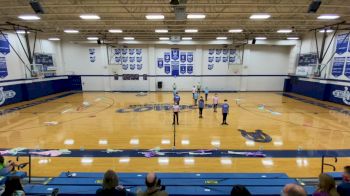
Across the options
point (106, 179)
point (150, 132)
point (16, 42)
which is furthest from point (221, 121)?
point (16, 42)

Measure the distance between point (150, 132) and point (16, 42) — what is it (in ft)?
49.3

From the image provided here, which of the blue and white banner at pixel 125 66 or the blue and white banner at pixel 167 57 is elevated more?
the blue and white banner at pixel 167 57

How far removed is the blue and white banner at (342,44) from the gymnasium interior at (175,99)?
8 centimetres

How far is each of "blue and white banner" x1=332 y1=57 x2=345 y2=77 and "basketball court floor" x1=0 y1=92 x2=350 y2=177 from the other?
3.72 meters

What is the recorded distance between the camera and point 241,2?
33.3 ft

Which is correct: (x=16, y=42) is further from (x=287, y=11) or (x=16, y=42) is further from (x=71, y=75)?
(x=287, y=11)

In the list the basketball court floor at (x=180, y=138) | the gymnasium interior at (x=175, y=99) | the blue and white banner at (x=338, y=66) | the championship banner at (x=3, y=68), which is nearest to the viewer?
the gymnasium interior at (x=175, y=99)

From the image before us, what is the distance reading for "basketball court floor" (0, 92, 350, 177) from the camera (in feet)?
21.3

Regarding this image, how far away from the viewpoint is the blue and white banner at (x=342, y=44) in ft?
52.2

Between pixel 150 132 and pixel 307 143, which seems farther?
pixel 150 132

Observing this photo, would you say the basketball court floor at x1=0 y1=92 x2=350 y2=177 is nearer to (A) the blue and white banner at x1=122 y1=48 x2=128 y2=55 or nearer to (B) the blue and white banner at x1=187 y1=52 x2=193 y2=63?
(B) the blue and white banner at x1=187 y1=52 x2=193 y2=63

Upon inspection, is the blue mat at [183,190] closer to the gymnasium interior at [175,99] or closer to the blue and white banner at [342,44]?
the gymnasium interior at [175,99]

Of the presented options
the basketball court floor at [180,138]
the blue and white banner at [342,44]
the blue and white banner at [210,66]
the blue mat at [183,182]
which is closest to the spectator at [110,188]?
the blue mat at [183,182]

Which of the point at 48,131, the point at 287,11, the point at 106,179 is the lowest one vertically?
the point at 48,131
